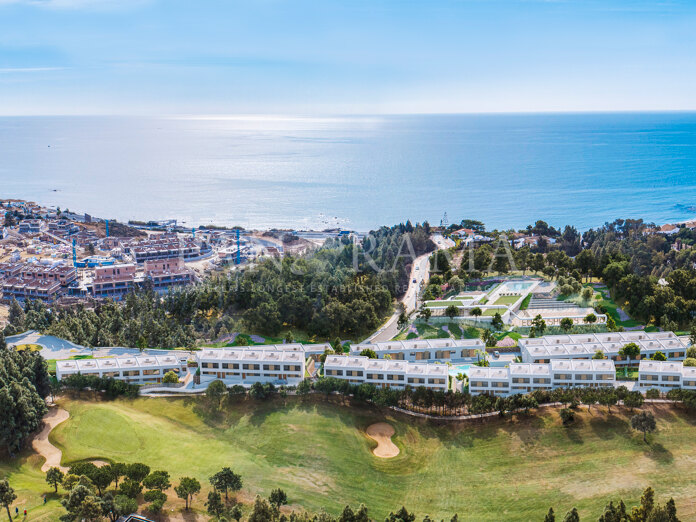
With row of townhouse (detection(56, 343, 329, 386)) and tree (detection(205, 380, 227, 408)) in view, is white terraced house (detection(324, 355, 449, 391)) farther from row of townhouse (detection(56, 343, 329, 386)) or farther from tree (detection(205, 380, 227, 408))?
tree (detection(205, 380, 227, 408))

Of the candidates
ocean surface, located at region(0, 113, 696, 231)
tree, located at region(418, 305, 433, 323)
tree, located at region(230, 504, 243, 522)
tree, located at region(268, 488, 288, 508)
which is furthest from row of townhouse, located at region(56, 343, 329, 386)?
ocean surface, located at region(0, 113, 696, 231)

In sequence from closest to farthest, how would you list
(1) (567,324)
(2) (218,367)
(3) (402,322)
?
(2) (218,367) < (1) (567,324) < (3) (402,322)

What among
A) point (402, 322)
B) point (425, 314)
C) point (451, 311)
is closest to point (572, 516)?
point (451, 311)

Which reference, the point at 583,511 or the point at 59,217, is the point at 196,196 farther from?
the point at 583,511

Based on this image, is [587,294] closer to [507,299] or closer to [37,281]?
[507,299]

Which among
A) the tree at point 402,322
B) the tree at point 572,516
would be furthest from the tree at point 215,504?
the tree at point 402,322

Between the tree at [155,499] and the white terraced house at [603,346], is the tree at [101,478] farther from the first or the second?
the white terraced house at [603,346]

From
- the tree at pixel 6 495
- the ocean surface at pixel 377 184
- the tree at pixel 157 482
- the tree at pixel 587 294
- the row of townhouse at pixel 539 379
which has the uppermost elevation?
the ocean surface at pixel 377 184
